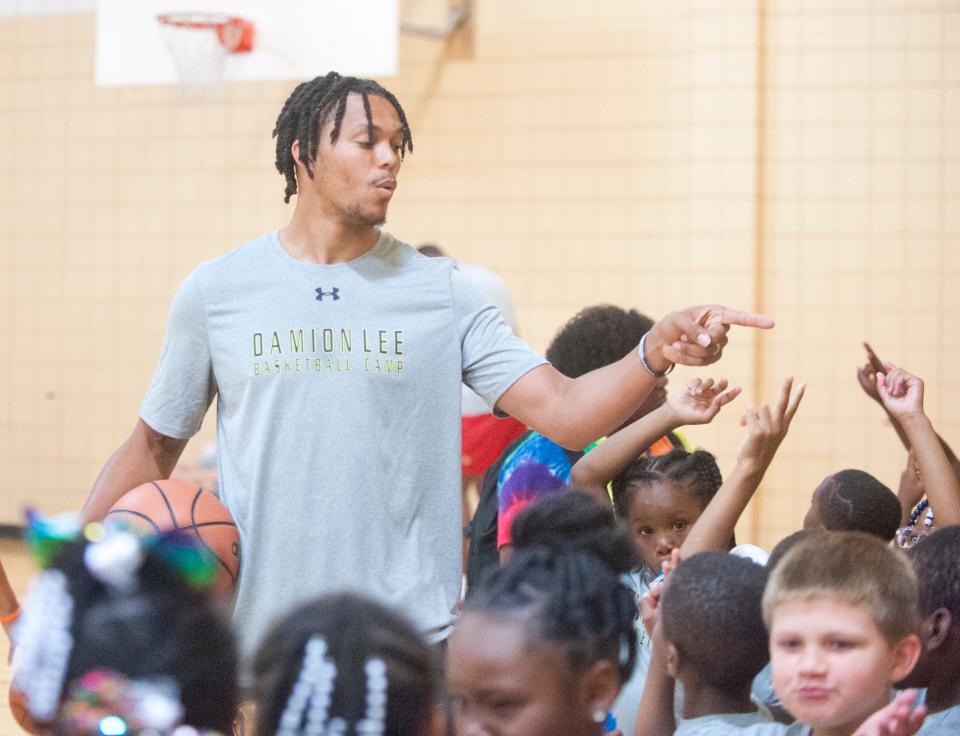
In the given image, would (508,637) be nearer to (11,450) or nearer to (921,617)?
(921,617)

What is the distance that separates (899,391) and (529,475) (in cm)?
96

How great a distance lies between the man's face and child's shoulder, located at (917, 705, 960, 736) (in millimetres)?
1477

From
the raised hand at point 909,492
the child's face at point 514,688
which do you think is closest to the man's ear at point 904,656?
the child's face at point 514,688

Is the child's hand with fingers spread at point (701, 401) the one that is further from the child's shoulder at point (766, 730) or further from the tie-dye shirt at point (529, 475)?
the child's shoulder at point (766, 730)

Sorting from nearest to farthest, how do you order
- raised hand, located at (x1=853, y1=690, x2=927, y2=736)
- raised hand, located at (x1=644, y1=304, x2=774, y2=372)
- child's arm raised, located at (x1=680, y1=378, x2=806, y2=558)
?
raised hand, located at (x1=853, y1=690, x2=927, y2=736)
raised hand, located at (x1=644, y1=304, x2=774, y2=372)
child's arm raised, located at (x1=680, y1=378, x2=806, y2=558)

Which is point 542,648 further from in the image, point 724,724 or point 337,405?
point 337,405

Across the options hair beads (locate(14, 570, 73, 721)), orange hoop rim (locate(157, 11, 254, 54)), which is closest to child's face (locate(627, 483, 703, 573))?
hair beads (locate(14, 570, 73, 721))

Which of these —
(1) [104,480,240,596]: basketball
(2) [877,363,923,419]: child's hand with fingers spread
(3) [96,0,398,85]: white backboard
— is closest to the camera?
(1) [104,480,240,596]: basketball

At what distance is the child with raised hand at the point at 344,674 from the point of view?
1.51m

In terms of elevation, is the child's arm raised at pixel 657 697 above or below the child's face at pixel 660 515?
below

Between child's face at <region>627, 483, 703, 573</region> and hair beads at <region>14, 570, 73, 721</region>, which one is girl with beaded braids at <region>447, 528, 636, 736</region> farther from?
child's face at <region>627, 483, 703, 573</region>

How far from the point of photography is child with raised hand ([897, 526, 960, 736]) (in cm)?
246

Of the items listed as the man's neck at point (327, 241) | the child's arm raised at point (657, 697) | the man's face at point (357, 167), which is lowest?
the child's arm raised at point (657, 697)

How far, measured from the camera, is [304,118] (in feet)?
9.80
